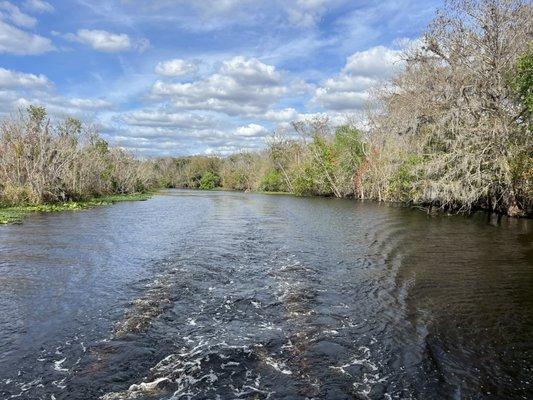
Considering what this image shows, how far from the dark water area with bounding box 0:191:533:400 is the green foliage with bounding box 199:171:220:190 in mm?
108482

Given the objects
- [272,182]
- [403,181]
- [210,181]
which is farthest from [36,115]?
[210,181]

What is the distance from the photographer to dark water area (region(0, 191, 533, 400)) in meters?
7.11

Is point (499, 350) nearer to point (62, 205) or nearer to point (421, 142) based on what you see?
point (421, 142)

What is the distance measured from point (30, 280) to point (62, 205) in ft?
87.6

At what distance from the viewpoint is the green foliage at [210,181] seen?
128550 millimetres

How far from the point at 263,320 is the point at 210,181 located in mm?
120140

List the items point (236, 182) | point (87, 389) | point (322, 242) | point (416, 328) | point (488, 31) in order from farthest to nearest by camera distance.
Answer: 1. point (236, 182)
2. point (488, 31)
3. point (322, 242)
4. point (416, 328)
5. point (87, 389)

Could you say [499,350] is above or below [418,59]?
below

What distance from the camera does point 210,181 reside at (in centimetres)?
12875

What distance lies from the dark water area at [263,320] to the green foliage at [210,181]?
108482 mm

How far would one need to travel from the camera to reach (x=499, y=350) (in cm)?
852

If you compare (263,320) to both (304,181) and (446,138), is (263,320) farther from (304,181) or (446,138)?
(304,181)

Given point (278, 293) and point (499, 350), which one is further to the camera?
point (278, 293)

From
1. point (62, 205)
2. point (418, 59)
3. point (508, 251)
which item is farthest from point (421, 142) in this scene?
point (62, 205)
